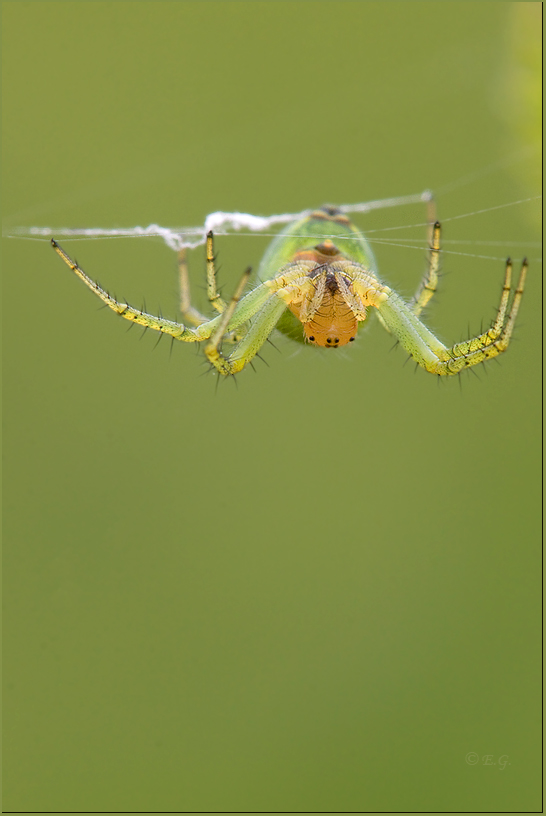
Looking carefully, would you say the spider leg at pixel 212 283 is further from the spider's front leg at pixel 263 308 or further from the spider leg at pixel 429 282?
the spider leg at pixel 429 282

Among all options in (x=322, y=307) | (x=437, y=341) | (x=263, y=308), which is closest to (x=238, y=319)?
(x=263, y=308)

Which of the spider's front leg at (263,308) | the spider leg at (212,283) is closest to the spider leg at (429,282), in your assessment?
the spider's front leg at (263,308)

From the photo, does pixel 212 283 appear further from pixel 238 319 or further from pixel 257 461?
pixel 257 461

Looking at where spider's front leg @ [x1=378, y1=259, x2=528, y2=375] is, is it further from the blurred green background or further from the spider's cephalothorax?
the blurred green background

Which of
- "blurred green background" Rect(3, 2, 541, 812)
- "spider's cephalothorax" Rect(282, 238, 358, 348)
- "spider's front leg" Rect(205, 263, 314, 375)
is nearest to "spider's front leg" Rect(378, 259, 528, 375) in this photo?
"spider's cephalothorax" Rect(282, 238, 358, 348)

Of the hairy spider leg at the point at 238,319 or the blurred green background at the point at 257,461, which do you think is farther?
the blurred green background at the point at 257,461

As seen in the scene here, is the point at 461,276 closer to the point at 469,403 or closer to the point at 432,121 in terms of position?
the point at 469,403
